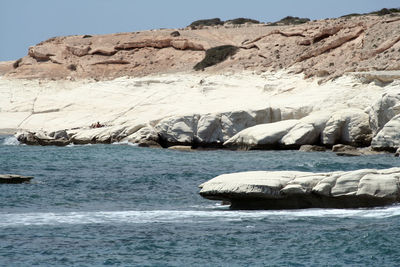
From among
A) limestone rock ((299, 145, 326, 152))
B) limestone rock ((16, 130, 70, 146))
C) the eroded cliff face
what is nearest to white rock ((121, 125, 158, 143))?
limestone rock ((16, 130, 70, 146))

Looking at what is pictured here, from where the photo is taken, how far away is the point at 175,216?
1920 centimetres

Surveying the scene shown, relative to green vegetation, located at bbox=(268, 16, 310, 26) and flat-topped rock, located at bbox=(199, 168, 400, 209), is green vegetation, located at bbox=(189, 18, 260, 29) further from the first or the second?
flat-topped rock, located at bbox=(199, 168, 400, 209)

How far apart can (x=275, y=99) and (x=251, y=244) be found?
3229 cm

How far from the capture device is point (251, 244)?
1539 centimetres

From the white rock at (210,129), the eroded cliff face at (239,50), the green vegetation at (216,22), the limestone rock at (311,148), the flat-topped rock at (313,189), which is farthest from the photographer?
the green vegetation at (216,22)

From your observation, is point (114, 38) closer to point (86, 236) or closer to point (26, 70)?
point (26, 70)

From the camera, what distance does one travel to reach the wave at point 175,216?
18125 millimetres

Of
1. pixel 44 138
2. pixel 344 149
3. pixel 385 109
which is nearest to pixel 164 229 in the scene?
pixel 344 149

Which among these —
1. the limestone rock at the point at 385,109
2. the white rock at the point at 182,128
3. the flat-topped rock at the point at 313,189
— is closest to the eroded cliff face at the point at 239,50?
the limestone rock at the point at 385,109

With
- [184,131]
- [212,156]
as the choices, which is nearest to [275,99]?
[184,131]

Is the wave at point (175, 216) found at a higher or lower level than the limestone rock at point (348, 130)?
lower

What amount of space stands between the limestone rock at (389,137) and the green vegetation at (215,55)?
29758mm

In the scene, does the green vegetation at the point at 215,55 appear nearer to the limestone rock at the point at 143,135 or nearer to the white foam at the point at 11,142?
the limestone rock at the point at 143,135

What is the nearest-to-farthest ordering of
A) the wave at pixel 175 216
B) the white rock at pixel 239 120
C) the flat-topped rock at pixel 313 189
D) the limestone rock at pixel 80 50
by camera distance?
1. the wave at pixel 175 216
2. the flat-topped rock at pixel 313 189
3. the white rock at pixel 239 120
4. the limestone rock at pixel 80 50
